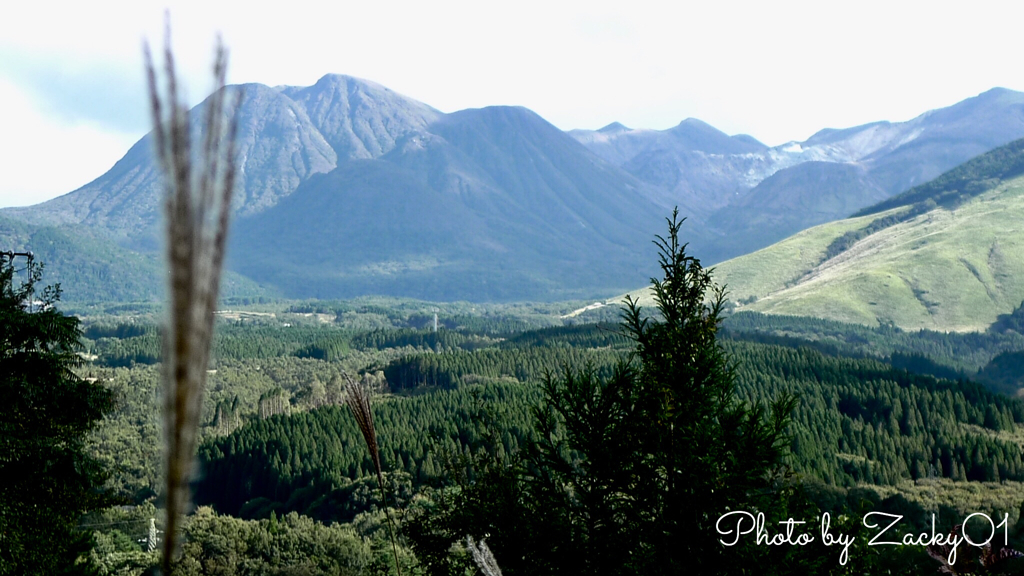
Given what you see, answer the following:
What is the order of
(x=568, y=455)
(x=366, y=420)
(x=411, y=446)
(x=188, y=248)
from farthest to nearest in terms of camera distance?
(x=411, y=446) < (x=568, y=455) < (x=366, y=420) < (x=188, y=248)

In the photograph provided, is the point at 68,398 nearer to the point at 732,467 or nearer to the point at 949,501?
the point at 732,467

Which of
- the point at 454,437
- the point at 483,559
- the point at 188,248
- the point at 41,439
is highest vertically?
the point at 188,248

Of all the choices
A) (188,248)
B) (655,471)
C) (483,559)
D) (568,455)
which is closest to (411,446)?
(568,455)

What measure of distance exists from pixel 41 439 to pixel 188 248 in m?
15.3

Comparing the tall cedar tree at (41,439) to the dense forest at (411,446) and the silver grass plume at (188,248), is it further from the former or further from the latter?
the silver grass plume at (188,248)

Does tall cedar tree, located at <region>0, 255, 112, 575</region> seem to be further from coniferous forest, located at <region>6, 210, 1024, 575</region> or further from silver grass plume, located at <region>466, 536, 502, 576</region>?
silver grass plume, located at <region>466, 536, 502, 576</region>

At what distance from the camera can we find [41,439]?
48.3 ft

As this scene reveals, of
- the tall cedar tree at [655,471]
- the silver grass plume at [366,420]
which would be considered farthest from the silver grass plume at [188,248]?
the tall cedar tree at [655,471]

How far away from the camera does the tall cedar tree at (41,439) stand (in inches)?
560

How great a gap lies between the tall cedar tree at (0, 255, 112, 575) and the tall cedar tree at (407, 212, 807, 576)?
7257mm

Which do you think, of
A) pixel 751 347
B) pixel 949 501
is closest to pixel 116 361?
pixel 751 347

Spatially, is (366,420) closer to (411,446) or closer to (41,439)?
(41,439)

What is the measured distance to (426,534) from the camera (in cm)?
1783

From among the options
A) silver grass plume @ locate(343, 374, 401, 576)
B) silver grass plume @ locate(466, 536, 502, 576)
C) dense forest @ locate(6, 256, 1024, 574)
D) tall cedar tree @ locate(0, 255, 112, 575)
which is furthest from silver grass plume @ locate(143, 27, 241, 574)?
dense forest @ locate(6, 256, 1024, 574)
